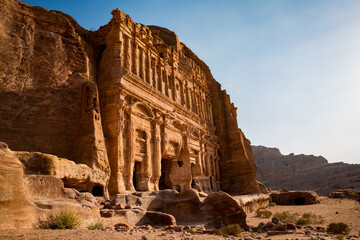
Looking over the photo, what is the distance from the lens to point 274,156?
6488 cm

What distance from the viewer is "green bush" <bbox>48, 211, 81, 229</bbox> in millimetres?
5023

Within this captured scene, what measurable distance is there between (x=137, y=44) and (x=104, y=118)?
6215mm

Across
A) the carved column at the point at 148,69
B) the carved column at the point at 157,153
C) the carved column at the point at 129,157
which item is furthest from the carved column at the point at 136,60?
the carved column at the point at 157,153

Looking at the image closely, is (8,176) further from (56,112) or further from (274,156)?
(274,156)

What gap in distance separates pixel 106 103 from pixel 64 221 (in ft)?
33.2

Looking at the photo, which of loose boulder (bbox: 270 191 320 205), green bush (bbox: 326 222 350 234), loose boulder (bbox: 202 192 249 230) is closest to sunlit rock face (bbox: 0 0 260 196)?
loose boulder (bbox: 270 191 320 205)

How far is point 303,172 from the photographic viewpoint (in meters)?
52.4

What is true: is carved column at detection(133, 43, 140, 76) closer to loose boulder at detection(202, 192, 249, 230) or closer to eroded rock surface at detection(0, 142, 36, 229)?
loose boulder at detection(202, 192, 249, 230)

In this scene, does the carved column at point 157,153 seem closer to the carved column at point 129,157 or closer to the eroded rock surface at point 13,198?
the carved column at point 129,157

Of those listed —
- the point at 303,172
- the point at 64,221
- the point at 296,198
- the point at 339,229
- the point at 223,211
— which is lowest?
the point at 296,198

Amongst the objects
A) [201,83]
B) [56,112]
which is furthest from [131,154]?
→ [201,83]

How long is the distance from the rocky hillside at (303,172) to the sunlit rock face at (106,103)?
79.5 feet

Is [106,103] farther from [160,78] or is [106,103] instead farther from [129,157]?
[160,78]

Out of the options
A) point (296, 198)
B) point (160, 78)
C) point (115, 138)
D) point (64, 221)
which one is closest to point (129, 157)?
point (115, 138)
